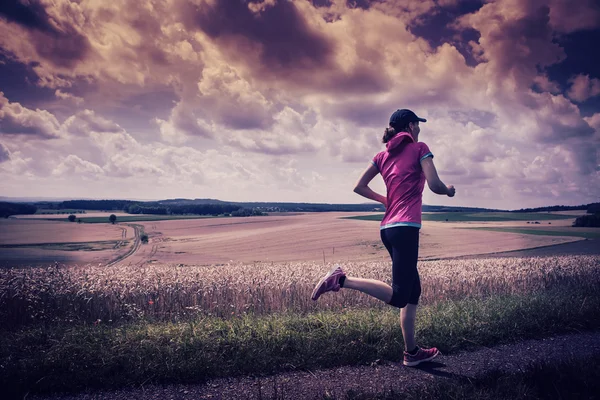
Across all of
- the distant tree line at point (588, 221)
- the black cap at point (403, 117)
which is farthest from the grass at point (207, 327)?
the distant tree line at point (588, 221)

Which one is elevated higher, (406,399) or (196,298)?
(406,399)

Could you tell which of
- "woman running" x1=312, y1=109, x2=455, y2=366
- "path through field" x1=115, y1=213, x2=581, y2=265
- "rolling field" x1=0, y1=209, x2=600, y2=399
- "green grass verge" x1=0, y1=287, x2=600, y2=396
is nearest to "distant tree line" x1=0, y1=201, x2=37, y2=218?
A: "path through field" x1=115, y1=213, x2=581, y2=265

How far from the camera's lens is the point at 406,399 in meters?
2.96

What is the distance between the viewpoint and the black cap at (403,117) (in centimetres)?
404

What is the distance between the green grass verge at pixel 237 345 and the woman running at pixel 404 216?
2.25 feet

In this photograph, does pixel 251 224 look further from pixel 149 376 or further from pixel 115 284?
pixel 149 376

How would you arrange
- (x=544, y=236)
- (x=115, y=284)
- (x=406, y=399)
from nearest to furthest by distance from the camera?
(x=406, y=399)
(x=115, y=284)
(x=544, y=236)

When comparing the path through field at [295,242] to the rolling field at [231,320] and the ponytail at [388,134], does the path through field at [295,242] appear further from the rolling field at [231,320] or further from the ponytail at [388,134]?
the ponytail at [388,134]

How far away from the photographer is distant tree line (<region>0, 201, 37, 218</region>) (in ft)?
68.5

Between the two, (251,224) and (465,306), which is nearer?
(465,306)

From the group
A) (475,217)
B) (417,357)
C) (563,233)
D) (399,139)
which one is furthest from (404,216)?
(475,217)

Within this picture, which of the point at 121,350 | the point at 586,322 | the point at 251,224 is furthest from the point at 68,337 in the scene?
the point at 251,224

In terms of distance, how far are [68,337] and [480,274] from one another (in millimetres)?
11069

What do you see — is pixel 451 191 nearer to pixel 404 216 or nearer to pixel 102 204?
pixel 404 216
